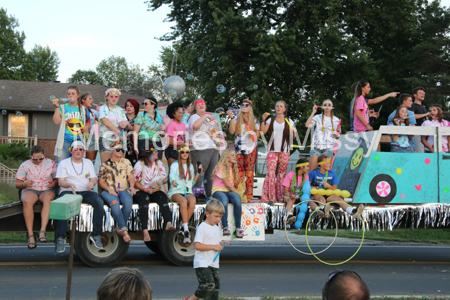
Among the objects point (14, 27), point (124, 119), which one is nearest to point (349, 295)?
point (124, 119)

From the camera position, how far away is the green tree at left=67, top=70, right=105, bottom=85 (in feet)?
247

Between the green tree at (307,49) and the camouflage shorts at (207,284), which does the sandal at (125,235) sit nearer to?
the camouflage shorts at (207,284)

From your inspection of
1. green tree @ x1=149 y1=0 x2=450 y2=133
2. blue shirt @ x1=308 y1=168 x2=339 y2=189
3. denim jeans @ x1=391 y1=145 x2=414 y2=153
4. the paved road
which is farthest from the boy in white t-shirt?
green tree @ x1=149 y1=0 x2=450 y2=133

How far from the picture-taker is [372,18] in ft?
71.9

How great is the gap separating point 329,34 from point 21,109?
59.7ft

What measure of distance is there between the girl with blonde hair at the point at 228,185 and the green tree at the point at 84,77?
7222 centimetres

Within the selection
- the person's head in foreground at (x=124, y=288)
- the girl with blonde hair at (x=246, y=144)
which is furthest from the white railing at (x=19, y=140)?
the person's head in foreground at (x=124, y=288)

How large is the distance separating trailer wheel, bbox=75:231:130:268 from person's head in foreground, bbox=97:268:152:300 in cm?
533

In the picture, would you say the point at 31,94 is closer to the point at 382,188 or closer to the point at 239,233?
the point at 239,233

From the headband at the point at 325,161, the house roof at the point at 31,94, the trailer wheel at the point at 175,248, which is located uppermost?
the house roof at the point at 31,94

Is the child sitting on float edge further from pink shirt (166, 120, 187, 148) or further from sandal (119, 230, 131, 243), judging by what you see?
sandal (119, 230, 131, 243)

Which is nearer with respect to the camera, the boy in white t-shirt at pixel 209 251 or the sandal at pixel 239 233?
the boy in white t-shirt at pixel 209 251

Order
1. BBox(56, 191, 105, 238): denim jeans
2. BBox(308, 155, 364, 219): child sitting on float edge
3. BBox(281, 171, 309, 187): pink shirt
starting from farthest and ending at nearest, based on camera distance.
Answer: BBox(281, 171, 309, 187): pink shirt, BBox(308, 155, 364, 219): child sitting on float edge, BBox(56, 191, 105, 238): denim jeans

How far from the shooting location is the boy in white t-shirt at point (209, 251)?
196 inches
